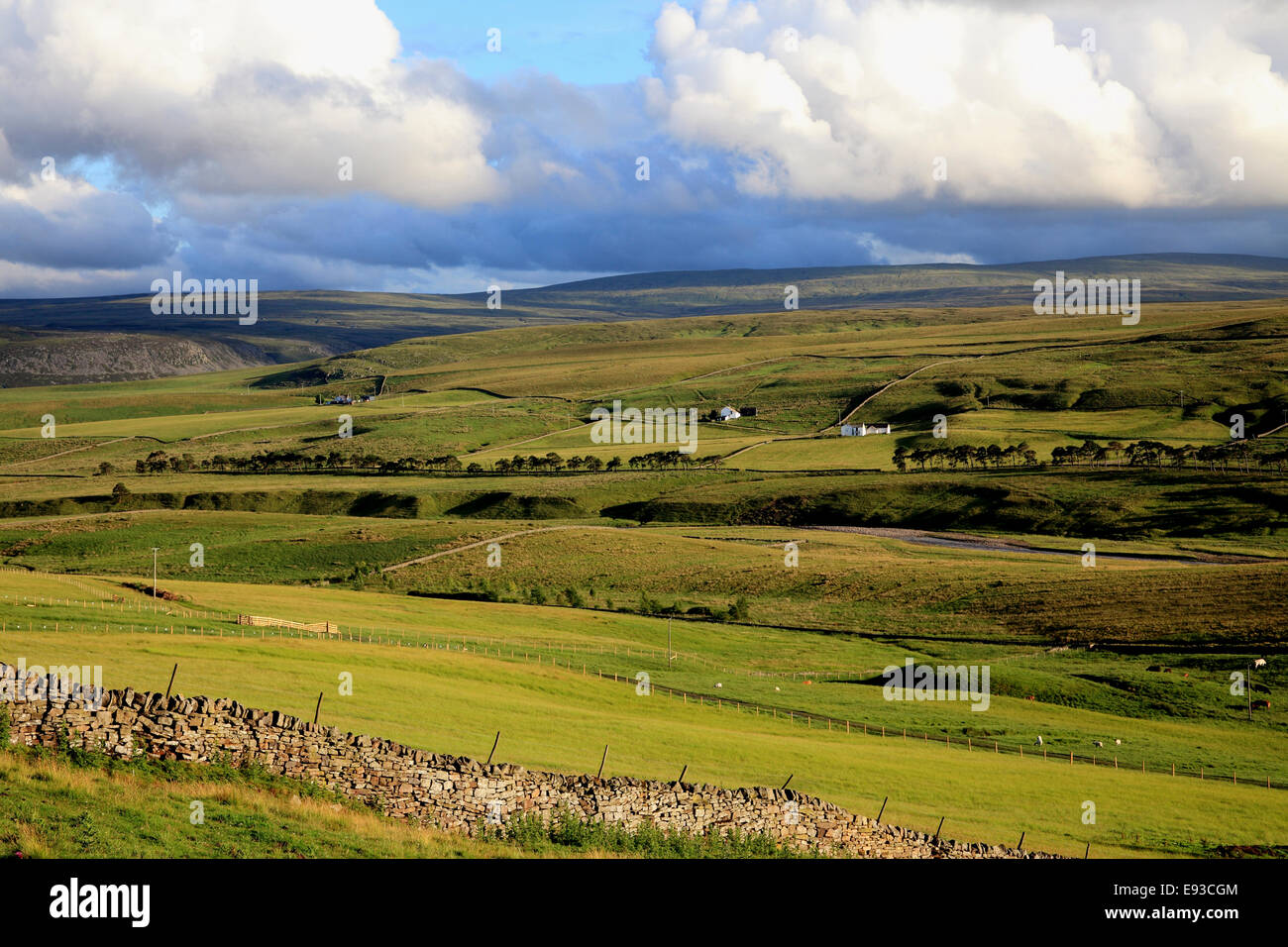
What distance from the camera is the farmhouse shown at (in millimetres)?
179625

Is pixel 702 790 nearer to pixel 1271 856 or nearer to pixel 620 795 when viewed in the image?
pixel 620 795

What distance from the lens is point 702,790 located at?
25062mm

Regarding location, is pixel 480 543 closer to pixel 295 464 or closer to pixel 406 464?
pixel 406 464

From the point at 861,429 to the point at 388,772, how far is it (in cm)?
16401

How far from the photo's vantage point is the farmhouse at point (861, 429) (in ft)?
589

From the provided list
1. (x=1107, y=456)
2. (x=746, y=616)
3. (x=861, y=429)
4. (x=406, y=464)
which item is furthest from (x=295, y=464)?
(x=1107, y=456)

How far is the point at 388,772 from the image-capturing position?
22.9m

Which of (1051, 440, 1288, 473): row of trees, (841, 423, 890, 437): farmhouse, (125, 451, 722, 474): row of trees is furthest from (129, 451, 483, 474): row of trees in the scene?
(1051, 440, 1288, 473): row of trees

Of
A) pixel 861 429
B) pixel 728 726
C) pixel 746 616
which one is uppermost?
pixel 861 429

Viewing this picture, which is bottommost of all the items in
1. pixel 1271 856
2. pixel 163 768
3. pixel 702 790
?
pixel 1271 856

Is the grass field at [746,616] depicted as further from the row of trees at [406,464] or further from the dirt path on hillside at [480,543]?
the row of trees at [406,464]
